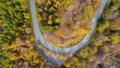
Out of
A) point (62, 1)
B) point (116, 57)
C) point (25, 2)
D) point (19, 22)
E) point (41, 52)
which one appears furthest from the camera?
point (116, 57)

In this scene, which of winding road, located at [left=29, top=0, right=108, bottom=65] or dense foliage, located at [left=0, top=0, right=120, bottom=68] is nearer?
winding road, located at [left=29, top=0, right=108, bottom=65]

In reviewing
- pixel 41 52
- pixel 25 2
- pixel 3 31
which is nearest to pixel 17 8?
pixel 25 2

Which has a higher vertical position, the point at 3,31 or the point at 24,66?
the point at 3,31

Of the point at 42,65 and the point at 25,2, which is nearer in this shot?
the point at 25,2

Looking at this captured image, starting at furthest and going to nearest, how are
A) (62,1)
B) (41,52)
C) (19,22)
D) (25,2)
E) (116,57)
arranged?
(116,57)
(41,52)
(19,22)
(25,2)
(62,1)

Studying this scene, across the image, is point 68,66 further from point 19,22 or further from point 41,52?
point 19,22

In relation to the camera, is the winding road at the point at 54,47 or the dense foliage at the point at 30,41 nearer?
the winding road at the point at 54,47

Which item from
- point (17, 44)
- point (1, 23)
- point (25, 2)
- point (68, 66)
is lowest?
point (68, 66)
